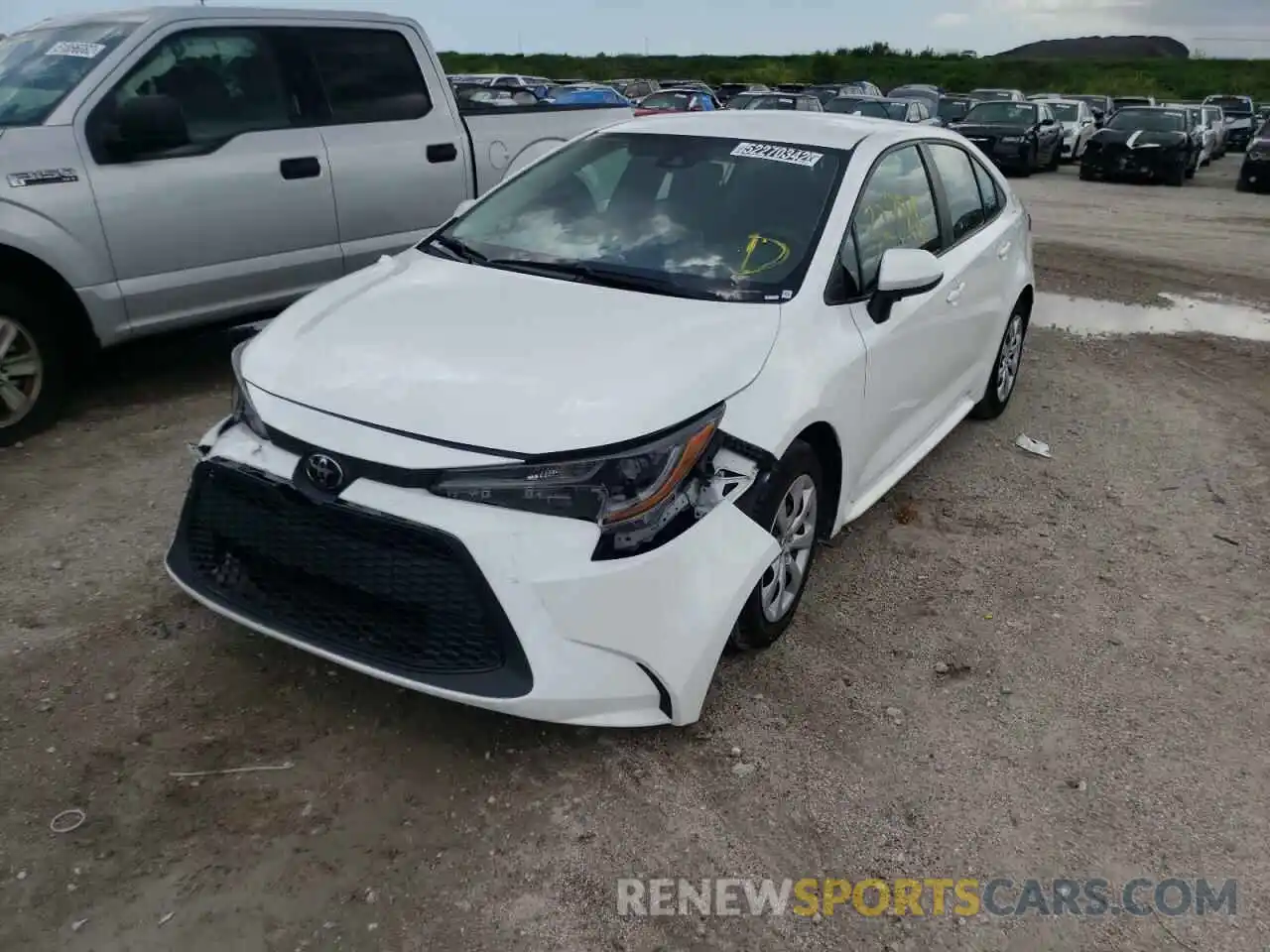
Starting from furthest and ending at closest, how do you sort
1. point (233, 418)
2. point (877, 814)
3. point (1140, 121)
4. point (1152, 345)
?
point (1140, 121)
point (1152, 345)
point (233, 418)
point (877, 814)

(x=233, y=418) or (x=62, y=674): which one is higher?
(x=233, y=418)

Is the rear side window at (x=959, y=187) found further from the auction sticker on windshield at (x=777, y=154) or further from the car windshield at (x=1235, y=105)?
the car windshield at (x=1235, y=105)

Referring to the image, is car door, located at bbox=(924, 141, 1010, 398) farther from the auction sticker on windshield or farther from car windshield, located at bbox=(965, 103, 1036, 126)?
car windshield, located at bbox=(965, 103, 1036, 126)

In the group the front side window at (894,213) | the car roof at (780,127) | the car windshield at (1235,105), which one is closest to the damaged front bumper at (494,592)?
the front side window at (894,213)

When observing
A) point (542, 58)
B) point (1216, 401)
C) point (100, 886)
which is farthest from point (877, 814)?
point (542, 58)

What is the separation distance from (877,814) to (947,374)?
7.80ft

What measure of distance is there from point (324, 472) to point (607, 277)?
1265 mm

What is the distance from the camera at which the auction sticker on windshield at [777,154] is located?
12.6ft

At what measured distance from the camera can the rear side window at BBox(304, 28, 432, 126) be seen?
5.83 metres

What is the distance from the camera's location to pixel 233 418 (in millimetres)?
3113

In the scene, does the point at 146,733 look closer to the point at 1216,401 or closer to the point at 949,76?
the point at 1216,401

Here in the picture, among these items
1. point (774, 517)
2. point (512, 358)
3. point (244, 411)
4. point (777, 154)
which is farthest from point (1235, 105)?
point (244, 411)

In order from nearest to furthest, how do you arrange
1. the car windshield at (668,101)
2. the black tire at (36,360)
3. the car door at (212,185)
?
1. the black tire at (36,360)
2. the car door at (212,185)
3. the car windshield at (668,101)

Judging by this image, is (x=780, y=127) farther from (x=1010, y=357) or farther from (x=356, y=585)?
(x=356, y=585)
